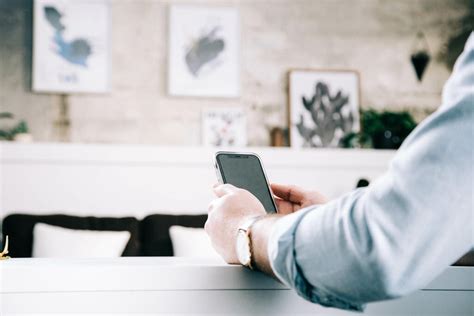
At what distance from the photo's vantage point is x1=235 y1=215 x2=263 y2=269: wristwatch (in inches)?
23.9

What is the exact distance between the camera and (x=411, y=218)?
1.50 feet

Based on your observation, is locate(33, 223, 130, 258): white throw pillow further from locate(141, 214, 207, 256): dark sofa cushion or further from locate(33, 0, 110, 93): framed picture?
locate(33, 0, 110, 93): framed picture

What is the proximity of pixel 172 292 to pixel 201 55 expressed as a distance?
3081mm

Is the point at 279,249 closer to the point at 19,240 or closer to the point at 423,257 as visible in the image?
the point at 423,257

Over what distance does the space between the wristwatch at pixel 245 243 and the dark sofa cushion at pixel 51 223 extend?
227 cm

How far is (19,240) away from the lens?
2867 millimetres

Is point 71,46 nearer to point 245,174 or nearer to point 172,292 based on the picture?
point 245,174

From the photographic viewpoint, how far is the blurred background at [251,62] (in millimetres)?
3467

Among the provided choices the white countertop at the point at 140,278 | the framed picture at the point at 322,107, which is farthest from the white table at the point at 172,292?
the framed picture at the point at 322,107

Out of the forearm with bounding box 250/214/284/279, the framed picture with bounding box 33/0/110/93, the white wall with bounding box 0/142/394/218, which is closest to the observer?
the forearm with bounding box 250/214/284/279

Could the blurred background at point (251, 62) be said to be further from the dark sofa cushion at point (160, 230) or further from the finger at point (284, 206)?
the finger at point (284, 206)

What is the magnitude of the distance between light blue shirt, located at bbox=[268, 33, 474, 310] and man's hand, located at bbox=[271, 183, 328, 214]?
0.39m

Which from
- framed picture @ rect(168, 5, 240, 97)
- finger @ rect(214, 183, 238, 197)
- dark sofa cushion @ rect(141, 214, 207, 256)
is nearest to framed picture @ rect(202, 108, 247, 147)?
framed picture @ rect(168, 5, 240, 97)

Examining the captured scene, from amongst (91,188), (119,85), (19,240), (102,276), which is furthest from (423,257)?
(119,85)
